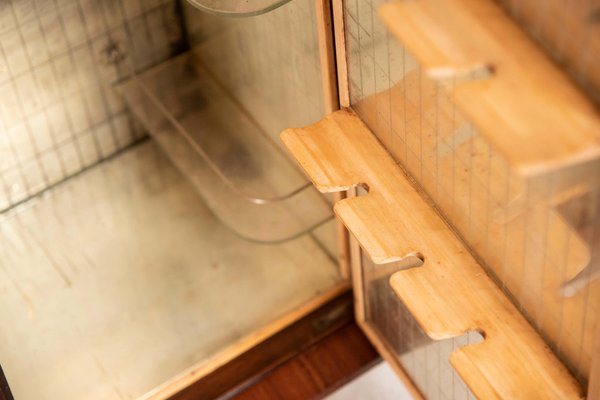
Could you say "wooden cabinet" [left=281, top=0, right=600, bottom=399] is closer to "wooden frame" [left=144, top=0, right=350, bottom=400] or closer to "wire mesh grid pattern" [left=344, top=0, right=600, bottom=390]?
"wire mesh grid pattern" [left=344, top=0, right=600, bottom=390]

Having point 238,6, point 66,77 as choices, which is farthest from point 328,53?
point 66,77

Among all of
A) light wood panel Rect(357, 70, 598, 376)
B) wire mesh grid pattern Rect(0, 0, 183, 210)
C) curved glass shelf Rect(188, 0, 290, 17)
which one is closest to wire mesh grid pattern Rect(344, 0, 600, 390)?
light wood panel Rect(357, 70, 598, 376)

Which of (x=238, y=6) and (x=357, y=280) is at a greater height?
(x=238, y=6)

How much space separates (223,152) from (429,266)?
788 millimetres

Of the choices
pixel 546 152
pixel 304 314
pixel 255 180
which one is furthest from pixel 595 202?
pixel 255 180

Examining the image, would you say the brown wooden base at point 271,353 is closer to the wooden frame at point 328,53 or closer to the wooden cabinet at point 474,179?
the wooden cabinet at point 474,179

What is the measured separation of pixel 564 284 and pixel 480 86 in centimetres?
28

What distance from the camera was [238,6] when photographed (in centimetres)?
155

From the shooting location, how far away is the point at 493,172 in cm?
122

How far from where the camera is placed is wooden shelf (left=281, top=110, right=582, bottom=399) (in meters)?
1.29

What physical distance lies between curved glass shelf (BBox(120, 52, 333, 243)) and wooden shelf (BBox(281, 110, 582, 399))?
1.35 ft

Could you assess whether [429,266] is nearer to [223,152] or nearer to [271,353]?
[271,353]

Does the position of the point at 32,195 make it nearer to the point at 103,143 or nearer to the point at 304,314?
the point at 103,143

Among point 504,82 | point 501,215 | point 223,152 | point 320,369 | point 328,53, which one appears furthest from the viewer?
point 223,152
